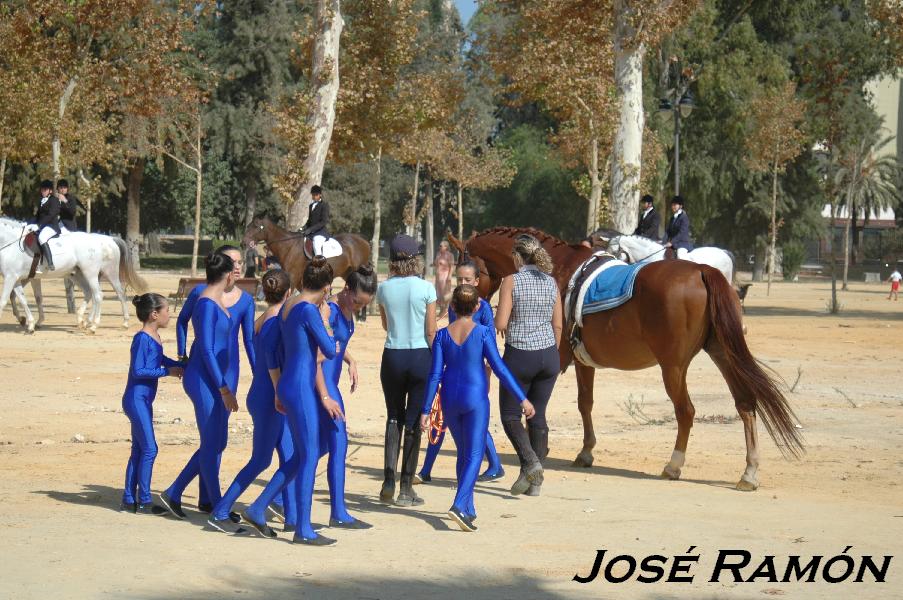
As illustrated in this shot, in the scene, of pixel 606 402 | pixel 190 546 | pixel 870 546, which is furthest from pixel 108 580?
pixel 606 402

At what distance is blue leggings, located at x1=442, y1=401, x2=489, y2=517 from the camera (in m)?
8.65

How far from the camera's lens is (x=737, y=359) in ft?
35.0

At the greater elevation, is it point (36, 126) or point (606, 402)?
point (36, 126)

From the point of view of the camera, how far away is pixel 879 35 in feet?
117

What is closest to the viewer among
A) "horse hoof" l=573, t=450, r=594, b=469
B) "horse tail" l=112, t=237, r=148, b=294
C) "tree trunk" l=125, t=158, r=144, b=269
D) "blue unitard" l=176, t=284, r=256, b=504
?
"blue unitard" l=176, t=284, r=256, b=504

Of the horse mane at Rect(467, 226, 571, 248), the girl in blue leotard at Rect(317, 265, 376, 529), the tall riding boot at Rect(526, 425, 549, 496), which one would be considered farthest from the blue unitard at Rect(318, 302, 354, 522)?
the horse mane at Rect(467, 226, 571, 248)

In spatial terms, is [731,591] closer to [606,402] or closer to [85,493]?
[85,493]

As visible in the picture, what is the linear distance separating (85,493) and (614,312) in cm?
490

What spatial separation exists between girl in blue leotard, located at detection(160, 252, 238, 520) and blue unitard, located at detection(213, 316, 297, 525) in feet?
1.03

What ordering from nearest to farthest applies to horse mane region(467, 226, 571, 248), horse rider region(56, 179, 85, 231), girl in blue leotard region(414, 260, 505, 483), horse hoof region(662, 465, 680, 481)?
girl in blue leotard region(414, 260, 505, 483) < horse hoof region(662, 465, 680, 481) < horse mane region(467, 226, 571, 248) < horse rider region(56, 179, 85, 231)

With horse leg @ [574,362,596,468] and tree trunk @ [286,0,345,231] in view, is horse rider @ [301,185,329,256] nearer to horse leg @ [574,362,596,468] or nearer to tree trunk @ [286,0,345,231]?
tree trunk @ [286,0,345,231]

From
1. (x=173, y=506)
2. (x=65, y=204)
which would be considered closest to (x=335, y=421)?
(x=173, y=506)

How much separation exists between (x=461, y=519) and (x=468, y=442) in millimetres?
630

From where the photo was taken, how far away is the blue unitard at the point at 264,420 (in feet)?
27.1
